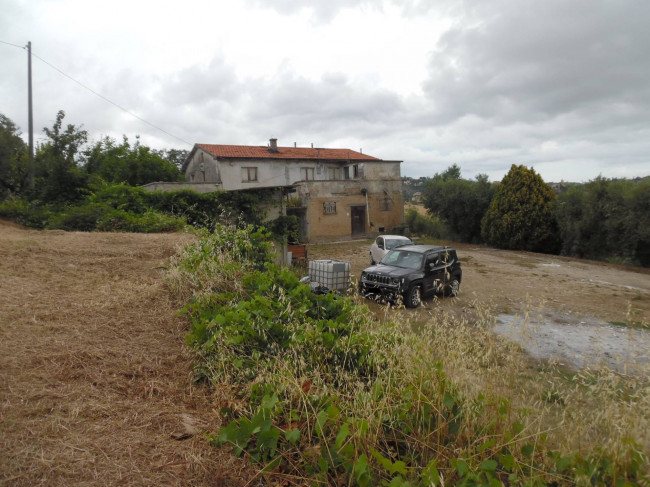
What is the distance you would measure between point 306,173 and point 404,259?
21714 millimetres

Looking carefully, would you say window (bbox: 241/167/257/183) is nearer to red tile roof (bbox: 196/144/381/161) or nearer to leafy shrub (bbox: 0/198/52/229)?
red tile roof (bbox: 196/144/381/161)

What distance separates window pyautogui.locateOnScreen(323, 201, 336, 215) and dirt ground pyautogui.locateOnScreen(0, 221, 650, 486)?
20.9 metres

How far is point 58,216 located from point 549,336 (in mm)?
15550

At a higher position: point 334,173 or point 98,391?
point 334,173

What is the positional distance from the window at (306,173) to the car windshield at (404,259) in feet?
68.6

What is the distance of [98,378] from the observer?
2.92 metres

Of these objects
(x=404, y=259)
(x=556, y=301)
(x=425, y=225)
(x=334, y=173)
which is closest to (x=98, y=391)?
(x=404, y=259)

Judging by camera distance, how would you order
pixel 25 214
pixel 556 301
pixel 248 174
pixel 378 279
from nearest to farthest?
pixel 378 279, pixel 556 301, pixel 25 214, pixel 248 174

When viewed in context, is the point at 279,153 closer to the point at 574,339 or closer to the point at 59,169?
the point at 59,169

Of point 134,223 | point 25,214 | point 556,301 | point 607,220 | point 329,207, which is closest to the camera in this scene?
point 556,301

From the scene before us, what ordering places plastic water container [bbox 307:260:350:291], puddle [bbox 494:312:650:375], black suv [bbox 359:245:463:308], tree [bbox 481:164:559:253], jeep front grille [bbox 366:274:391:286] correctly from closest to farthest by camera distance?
puddle [bbox 494:312:650:375]
black suv [bbox 359:245:463:308]
jeep front grille [bbox 366:274:391:286]
plastic water container [bbox 307:260:350:291]
tree [bbox 481:164:559:253]

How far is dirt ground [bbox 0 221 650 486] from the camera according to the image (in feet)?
6.70

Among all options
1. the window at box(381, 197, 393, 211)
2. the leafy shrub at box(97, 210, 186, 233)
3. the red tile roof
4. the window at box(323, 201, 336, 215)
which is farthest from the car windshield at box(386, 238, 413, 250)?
the red tile roof

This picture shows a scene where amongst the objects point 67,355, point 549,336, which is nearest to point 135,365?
point 67,355
